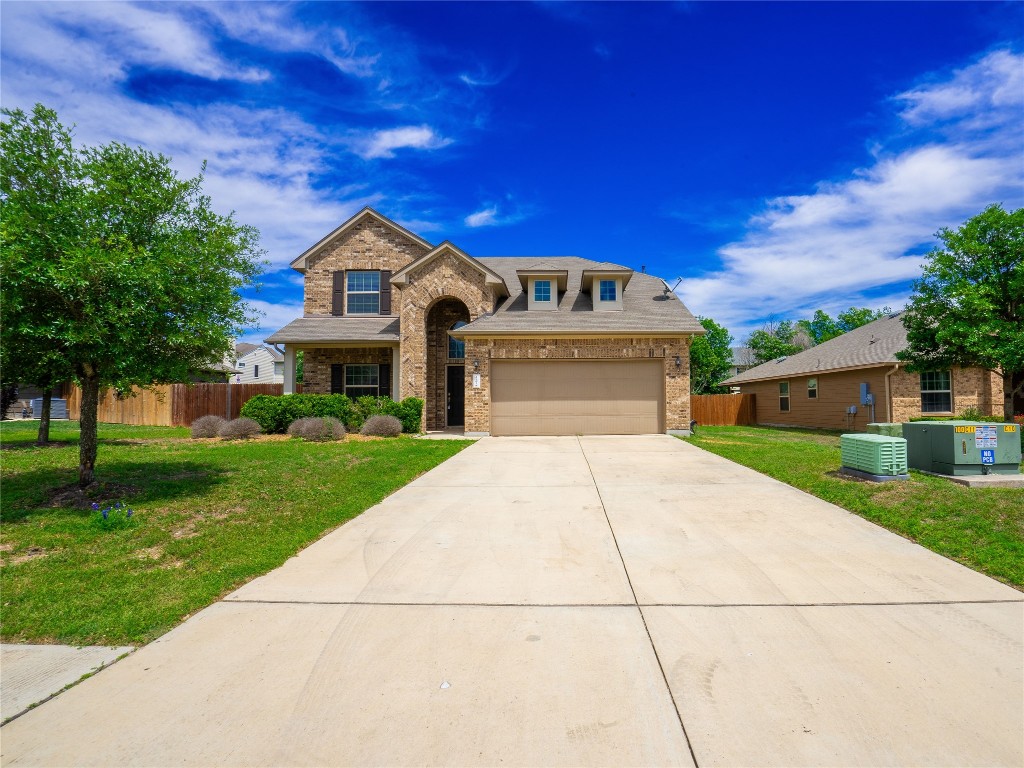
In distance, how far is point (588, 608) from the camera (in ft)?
13.2

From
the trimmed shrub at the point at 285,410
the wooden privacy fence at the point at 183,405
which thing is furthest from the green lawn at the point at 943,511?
the wooden privacy fence at the point at 183,405

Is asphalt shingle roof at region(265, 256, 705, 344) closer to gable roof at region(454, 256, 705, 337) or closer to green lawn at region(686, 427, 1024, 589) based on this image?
gable roof at region(454, 256, 705, 337)

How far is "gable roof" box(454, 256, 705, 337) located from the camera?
16438 millimetres

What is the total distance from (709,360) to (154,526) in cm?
3717

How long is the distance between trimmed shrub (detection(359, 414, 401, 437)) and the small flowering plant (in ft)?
31.0

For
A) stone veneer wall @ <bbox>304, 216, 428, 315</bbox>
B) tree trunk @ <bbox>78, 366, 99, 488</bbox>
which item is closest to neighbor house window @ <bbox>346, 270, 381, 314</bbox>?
stone veneer wall @ <bbox>304, 216, 428, 315</bbox>

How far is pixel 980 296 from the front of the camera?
43.3 ft

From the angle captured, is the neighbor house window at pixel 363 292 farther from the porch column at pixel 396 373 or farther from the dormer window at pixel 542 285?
the dormer window at pixel 542 285

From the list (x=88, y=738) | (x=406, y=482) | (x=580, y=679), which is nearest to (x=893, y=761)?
(x=580, y=679)

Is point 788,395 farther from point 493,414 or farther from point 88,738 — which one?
point 88,738

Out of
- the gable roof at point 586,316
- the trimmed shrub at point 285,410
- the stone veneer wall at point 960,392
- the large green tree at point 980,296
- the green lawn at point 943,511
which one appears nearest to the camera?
the green lawn at point 943,511

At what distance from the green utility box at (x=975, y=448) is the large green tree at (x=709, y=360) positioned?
2862cm

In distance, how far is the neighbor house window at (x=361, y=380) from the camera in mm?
19016

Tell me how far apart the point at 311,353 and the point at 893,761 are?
1940cm
